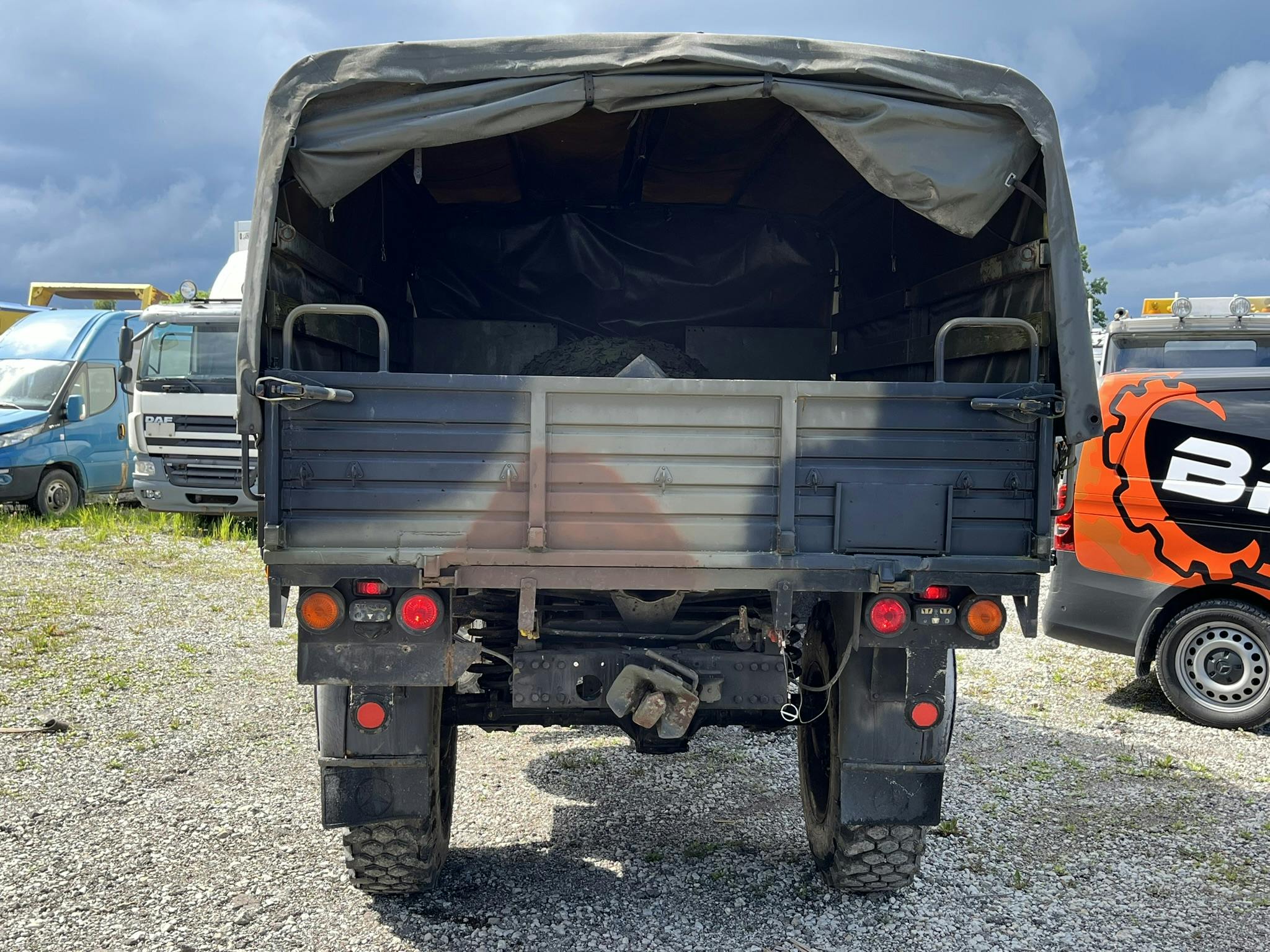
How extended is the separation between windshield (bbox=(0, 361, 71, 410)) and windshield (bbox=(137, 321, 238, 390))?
2.16 m

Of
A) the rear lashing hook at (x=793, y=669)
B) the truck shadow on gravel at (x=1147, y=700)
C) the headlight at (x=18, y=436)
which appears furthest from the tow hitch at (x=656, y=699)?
the headlight at (x=18, y=436)

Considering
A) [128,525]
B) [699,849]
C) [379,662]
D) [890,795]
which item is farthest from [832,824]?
[128,525]

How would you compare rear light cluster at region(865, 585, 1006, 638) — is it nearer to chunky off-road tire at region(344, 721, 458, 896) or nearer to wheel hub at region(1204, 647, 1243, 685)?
chunky off-road tire at region(344, 721, 458, 896)

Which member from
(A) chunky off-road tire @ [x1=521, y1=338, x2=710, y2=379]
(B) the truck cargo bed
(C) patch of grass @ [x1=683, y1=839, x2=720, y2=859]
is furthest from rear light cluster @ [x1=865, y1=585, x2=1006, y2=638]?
(A) chunky off-road tire @ [x1=521, y1=338, x2=710, y2=379]

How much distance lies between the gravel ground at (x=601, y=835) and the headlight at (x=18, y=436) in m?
6.26

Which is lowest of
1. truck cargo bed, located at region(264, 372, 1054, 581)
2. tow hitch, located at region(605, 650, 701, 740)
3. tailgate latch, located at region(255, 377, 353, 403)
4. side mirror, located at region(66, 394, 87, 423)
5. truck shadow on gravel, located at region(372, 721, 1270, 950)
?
truck shadow on gravel, located at region(372, 721, 1270, 950)

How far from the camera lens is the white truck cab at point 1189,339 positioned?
7129mm

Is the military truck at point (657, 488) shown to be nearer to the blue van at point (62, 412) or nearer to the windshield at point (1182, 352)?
the windshield at point (1182, 352)

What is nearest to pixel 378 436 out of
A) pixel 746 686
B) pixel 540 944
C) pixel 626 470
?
pixel 626 470

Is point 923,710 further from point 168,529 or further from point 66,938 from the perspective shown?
point 168,529

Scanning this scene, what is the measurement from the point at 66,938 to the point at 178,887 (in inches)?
17.0

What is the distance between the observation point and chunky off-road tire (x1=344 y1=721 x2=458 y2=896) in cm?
362

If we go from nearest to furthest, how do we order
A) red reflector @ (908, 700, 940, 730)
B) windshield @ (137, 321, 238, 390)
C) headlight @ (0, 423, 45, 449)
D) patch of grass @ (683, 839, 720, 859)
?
1. red reflector @ (908, 700, 940, 730)
2. patch of grass @ (683, 839, 720, 859)
3. windshield @ (137, 321, 238, 390)
4. headlight @ (0, 423, 45, 449)

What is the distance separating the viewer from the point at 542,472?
3285mm
